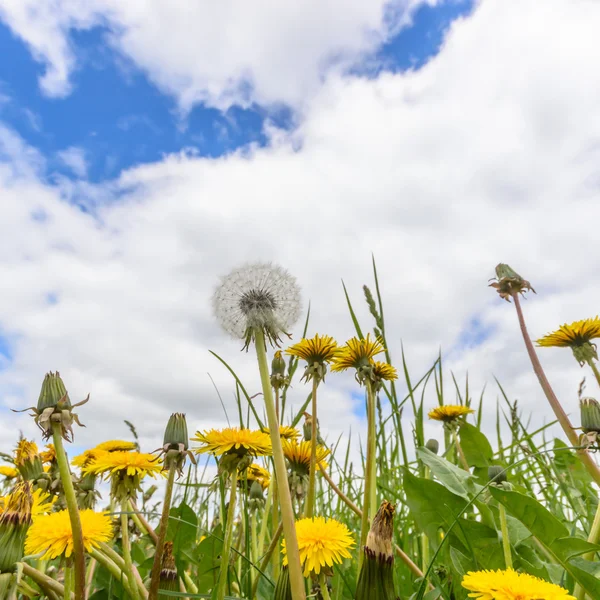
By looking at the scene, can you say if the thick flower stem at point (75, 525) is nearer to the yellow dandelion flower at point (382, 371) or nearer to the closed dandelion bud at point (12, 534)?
the closed dandelion bud at point (12, 534)

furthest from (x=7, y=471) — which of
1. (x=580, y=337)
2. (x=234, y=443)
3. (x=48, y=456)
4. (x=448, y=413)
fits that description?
(x=580, y=337)

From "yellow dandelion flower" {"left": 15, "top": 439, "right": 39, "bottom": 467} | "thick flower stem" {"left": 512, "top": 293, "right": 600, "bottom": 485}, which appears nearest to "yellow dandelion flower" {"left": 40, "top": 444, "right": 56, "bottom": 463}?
"yellow dandelion flower" {"left": 15, "top": 439, "right": 39, "bottom": 467}

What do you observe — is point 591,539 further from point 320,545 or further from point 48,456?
point 48,456

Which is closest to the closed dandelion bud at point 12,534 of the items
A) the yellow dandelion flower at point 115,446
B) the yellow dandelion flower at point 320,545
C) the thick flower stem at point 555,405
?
the yellow dandelion flower at point 320,545

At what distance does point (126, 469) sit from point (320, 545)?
2.26 feet

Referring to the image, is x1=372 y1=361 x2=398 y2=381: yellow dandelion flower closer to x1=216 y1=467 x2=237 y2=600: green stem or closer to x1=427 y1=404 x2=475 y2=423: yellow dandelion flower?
x1=216 y1=467 x2=237 y2=600: green stem

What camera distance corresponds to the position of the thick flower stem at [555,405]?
2.03 m

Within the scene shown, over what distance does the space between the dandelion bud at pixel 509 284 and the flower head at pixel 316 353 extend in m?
1.18

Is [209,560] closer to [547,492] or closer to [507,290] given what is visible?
[507,290]

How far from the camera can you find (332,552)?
1454mm

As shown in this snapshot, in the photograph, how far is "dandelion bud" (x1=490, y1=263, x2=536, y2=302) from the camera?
2.65 metres

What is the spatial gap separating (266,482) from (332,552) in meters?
1.28

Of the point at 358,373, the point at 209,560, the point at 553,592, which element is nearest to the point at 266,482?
the point at 209,560

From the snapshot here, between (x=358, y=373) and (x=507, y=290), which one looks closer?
(x=358, y=373)
